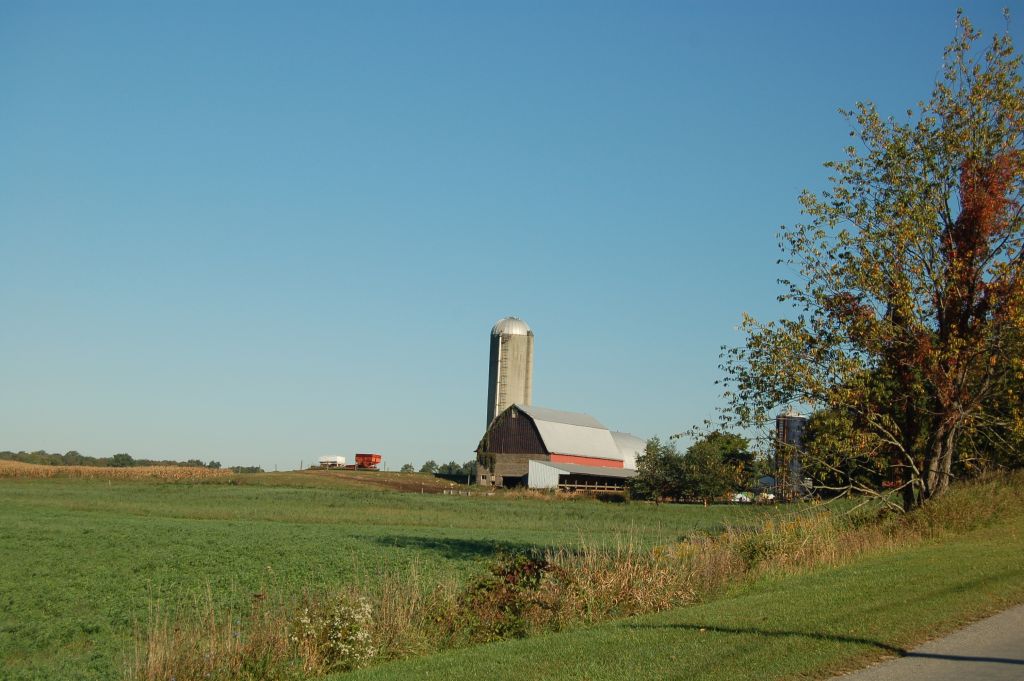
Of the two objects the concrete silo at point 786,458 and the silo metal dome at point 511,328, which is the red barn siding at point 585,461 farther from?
the concrete silo at point 786,458

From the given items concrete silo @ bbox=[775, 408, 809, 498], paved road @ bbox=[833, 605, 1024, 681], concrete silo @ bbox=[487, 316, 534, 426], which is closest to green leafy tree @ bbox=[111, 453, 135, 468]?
concrete silo @ bbox=[487, 316, 534, 426]

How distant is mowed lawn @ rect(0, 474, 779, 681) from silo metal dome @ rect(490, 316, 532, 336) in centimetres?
3267

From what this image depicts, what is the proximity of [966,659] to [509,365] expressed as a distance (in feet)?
Result: 308

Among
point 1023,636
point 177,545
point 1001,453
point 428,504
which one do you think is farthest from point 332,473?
point 1023,636

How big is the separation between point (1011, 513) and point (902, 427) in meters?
3.54

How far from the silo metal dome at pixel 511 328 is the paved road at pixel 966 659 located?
300 ft

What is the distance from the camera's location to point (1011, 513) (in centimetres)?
2567

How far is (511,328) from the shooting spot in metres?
103

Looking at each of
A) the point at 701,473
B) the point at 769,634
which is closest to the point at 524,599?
the point at 769,634

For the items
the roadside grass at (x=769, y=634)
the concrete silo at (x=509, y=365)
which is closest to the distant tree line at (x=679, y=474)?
the concrete silo at (x=509, y=365)

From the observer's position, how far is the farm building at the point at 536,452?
96.2 m

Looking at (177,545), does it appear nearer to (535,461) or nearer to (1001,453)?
(1001,453)

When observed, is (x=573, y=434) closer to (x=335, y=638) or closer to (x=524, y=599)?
(x=524, y=599)

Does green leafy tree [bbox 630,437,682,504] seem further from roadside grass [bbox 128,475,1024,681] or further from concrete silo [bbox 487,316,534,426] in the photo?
roadside grass [bbox 128,475,1024,681]
